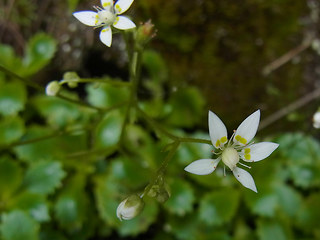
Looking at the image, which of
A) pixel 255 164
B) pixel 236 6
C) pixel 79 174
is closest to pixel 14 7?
pixel 79 174

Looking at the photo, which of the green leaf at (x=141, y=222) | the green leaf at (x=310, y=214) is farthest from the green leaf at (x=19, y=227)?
the green leaf at (x=310, y=214)

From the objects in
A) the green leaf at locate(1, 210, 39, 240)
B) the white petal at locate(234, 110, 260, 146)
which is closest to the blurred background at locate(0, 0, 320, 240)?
the green leaf at locate(1, 210, 39, 240)

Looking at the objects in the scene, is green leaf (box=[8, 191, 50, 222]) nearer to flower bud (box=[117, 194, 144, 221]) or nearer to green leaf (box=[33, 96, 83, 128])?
green leaf (box=[33, 96, 83, 128])

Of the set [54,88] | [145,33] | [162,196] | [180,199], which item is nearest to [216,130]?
[162,196]

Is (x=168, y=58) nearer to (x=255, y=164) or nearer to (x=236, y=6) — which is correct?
(x=236, y=6)

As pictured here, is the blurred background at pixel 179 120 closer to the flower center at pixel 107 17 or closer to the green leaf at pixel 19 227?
the green leaf at pixel 19 227

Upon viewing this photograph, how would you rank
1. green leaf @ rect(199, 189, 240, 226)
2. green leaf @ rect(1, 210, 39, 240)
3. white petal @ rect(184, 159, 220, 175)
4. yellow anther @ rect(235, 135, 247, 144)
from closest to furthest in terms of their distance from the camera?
white petal @ rect(184, 159, 220, 175)
yellow anther @ rect(235, 135, 247, 144)
green leaf @ rect(1, 210, 39, 240)
green leaf @ rect(199, 189, 240, 226)

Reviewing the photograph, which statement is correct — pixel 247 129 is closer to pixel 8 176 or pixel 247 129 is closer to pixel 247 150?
pixel 247 150
